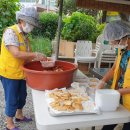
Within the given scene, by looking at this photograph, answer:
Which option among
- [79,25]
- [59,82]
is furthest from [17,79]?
[79,25]

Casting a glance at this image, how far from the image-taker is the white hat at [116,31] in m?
2.27

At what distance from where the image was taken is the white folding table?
5.96 feet

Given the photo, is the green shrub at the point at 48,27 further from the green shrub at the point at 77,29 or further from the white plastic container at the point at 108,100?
the white plastic container at the point at 108,100

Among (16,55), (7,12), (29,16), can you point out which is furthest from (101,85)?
(7,12)

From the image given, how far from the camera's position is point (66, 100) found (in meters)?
2.12

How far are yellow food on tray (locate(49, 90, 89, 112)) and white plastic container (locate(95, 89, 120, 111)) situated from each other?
0.14 meters

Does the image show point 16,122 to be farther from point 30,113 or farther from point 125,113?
point 125,113

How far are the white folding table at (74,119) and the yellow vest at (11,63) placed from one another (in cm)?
99

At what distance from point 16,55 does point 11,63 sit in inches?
11.0

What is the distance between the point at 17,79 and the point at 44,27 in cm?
689

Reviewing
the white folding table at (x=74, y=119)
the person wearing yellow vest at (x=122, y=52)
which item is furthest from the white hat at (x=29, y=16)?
the white folding table at (x=74, y=119)

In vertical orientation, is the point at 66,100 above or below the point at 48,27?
above

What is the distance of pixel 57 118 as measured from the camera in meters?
1.89

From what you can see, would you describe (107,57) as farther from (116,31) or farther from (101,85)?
(116,31)
